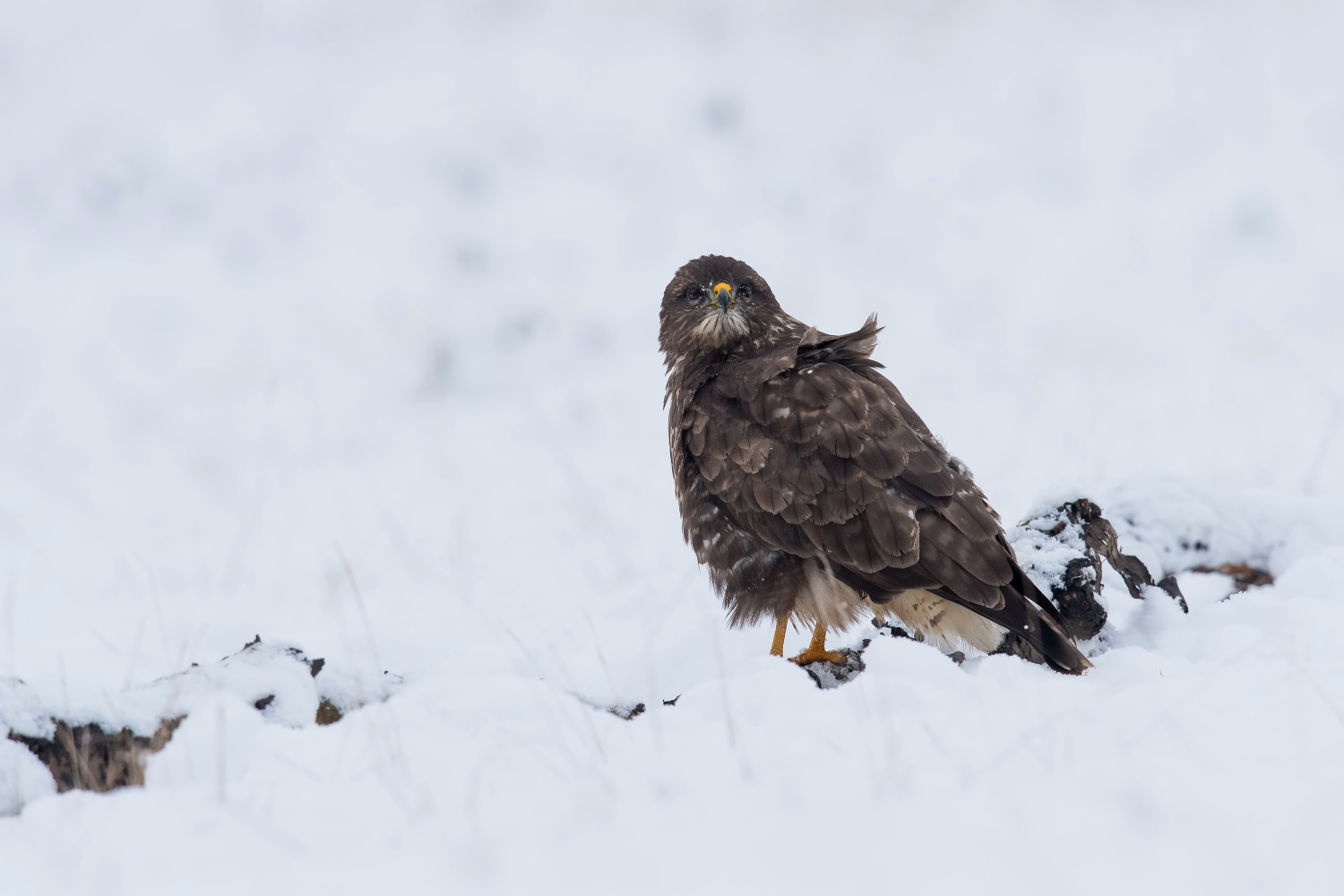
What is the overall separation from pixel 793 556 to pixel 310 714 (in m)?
2.21

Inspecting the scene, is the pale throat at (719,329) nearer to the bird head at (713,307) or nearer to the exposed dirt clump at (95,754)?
the bird head at (713,307)

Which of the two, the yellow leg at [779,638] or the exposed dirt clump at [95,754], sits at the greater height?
the yellow leg at [779,638]

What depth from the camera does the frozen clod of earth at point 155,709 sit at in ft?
10.6

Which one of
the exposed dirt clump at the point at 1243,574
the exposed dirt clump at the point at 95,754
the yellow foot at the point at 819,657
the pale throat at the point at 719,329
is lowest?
the exposed dirt clump at the point at 95,754

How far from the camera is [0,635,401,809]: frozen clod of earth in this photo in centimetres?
324

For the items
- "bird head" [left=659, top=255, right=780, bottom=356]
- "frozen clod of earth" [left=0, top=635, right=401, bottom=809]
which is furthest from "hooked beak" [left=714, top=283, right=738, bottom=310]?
"frozen clod of earth" [left=0, top=635, right=401, bottom=809]

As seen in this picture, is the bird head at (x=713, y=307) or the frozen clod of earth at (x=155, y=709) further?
the bird head at (x=713, y=307)

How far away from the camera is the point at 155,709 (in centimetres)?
348

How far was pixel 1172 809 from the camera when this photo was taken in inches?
109

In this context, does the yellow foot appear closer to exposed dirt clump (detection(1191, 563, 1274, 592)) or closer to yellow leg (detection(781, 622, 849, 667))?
yellow leg (detection(781, 622, 849, 667))

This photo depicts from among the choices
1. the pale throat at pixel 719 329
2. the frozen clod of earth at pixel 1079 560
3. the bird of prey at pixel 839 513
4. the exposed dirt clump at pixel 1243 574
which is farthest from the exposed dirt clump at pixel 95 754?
the exposed dirt clump at pixel 1243 574

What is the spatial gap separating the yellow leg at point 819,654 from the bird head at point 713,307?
1653 mm

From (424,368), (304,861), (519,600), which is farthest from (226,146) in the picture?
(304,861)

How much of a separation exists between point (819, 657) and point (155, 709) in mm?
2696
